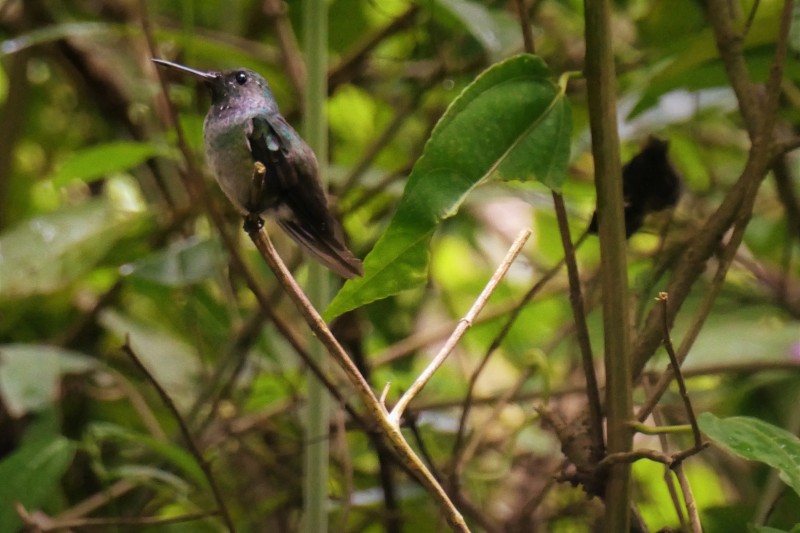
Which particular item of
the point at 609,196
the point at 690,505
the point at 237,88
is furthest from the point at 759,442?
the point at 237,88

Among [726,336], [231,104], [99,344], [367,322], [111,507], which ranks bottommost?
[111,507]

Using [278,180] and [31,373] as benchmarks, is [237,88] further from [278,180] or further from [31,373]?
[31,373]

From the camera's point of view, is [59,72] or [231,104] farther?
[59,72]

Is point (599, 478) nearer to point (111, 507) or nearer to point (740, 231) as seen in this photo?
point (740, 231)

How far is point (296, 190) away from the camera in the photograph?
679 millimetres

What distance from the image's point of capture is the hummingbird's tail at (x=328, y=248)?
65 centimetres

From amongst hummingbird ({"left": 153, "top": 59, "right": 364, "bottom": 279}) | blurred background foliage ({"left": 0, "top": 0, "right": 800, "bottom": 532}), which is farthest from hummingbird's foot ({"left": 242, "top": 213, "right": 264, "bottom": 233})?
blurred background foliage ({"left": 0, "top": 0, "right": 800, "bottom": 532})

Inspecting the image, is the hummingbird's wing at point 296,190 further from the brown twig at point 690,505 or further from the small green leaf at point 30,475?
the small green leaf at point 30,475

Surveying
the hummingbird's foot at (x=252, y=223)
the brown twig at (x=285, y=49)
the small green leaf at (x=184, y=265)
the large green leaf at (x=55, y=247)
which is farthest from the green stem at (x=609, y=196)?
the large green leaf at (x=55, y=247)

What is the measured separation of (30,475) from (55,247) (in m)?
0.44

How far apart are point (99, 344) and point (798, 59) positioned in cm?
121

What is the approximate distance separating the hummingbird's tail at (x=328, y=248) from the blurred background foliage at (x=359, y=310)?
15.4 inches

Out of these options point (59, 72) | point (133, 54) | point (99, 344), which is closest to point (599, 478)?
point (99, 344)

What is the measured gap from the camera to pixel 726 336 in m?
1.29
